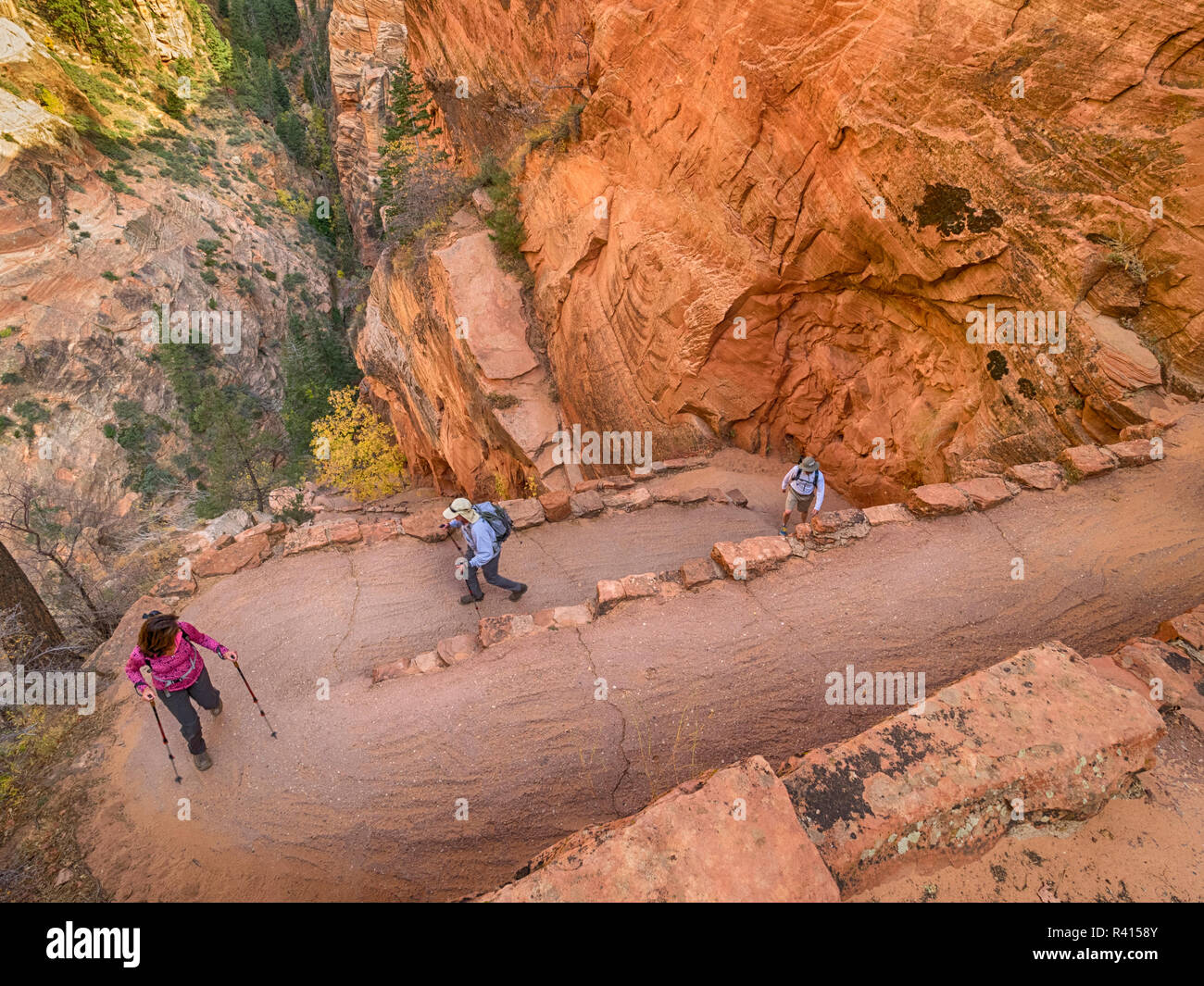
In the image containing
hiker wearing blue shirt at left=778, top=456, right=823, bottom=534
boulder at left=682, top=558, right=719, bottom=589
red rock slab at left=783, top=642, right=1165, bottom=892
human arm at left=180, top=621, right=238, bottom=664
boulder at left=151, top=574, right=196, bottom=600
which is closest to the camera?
red rock slab at left=783, top=642, right=1165, bottom=892

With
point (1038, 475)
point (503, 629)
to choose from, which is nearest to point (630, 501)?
point (503, 629)

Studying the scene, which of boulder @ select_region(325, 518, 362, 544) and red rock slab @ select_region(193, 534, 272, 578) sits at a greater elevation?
boulder @ select_region(325, 518, 362, 544)

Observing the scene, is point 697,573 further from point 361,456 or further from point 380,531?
point 361,456

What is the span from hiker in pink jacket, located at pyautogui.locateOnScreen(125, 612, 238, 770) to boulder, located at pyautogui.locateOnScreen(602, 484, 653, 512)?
5.95 metres

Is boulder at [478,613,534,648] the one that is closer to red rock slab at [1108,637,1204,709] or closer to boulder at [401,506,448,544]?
boulder at [401,506,448,544]

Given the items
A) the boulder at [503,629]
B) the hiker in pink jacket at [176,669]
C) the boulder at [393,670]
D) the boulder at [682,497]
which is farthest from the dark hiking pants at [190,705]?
the boulder at [682,497]

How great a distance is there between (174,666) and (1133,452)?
462 inches

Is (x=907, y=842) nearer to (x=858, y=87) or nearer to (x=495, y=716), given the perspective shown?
(x=495, y=716)

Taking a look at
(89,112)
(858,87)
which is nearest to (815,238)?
(858,87)

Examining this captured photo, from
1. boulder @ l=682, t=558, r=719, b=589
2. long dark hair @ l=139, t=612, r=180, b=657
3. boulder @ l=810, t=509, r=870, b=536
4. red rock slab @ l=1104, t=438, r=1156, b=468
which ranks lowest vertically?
long dark hair @ l=139, t=612, r=180, b=657

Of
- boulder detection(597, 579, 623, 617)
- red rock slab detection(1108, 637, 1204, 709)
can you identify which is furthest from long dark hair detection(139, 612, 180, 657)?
red rock slab detection(1108, 637, 1204, 709)

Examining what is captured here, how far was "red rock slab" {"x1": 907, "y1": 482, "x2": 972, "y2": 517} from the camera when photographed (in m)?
7.21

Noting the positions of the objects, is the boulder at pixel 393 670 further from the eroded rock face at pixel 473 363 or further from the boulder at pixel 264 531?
the eroded rock face at pixel 473 363

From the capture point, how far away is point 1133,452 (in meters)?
7.08
